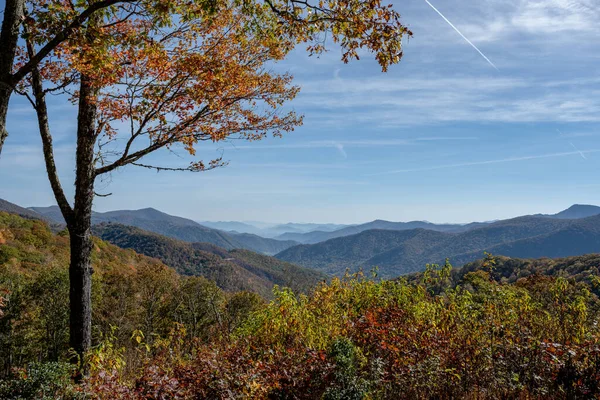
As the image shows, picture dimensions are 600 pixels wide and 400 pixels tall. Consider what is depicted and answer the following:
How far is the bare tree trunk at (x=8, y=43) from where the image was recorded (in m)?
4.02

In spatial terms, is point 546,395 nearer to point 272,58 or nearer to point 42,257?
point 272,58

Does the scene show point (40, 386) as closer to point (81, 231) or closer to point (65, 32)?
point (81, 231)

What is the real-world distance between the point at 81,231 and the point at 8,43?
2778 millimetres

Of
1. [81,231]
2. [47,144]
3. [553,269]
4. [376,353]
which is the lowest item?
[553,269]

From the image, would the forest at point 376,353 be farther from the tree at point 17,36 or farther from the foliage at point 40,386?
the tree at point 17,36

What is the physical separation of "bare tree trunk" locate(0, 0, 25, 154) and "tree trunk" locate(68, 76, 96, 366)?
64.9 inches

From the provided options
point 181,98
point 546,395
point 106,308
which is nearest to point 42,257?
point 106,308

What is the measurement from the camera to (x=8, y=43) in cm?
408

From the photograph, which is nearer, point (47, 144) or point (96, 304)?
point (47, 144)

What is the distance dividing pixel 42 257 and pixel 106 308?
69.2 feet

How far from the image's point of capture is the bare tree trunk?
4016mm

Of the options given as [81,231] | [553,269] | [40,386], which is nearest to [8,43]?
[81,231]

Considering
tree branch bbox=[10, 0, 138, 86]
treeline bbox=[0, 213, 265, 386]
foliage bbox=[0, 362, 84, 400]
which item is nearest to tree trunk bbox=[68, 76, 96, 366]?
foliage bbox=[0, 362, 84, 400]

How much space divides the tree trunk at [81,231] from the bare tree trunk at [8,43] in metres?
1.65
